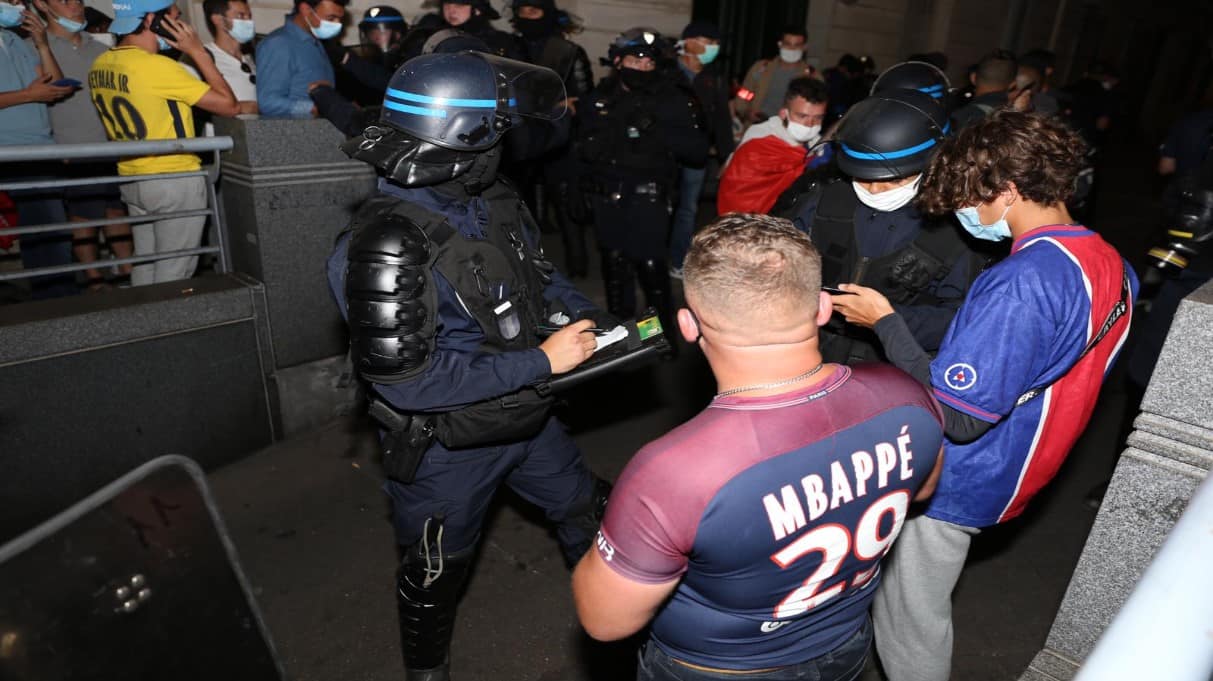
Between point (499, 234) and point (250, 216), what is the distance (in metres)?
2.40

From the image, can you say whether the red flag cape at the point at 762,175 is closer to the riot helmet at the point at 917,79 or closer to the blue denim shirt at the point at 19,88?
the riot helmet at the point at 917,79

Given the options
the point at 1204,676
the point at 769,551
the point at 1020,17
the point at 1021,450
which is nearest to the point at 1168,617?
the point at 1204,676

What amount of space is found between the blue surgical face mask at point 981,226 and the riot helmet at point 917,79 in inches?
80.9

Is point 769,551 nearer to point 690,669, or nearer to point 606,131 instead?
point 690,669

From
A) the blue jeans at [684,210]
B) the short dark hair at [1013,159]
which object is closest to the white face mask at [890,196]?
the short dark hair at [1013,159]

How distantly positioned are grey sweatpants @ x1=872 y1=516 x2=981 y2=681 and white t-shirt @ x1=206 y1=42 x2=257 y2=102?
517cm

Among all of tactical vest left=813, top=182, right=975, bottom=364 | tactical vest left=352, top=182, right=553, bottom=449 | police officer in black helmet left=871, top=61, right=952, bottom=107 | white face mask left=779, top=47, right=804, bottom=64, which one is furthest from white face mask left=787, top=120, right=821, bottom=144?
white face mask left=779, top=47, right=804, bottom=64

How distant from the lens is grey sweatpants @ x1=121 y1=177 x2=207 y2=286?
172 inches

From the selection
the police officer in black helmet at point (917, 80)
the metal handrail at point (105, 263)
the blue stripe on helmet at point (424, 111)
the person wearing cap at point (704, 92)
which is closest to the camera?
the blue stripe on helmet at point (424, 111)

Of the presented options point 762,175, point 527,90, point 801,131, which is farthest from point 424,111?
point 801,131

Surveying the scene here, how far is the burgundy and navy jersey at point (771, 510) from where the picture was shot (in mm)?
1354

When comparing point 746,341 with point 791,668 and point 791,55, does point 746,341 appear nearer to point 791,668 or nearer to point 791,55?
point 791,668

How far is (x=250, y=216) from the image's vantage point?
168 inches

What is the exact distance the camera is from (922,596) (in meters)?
2.39
